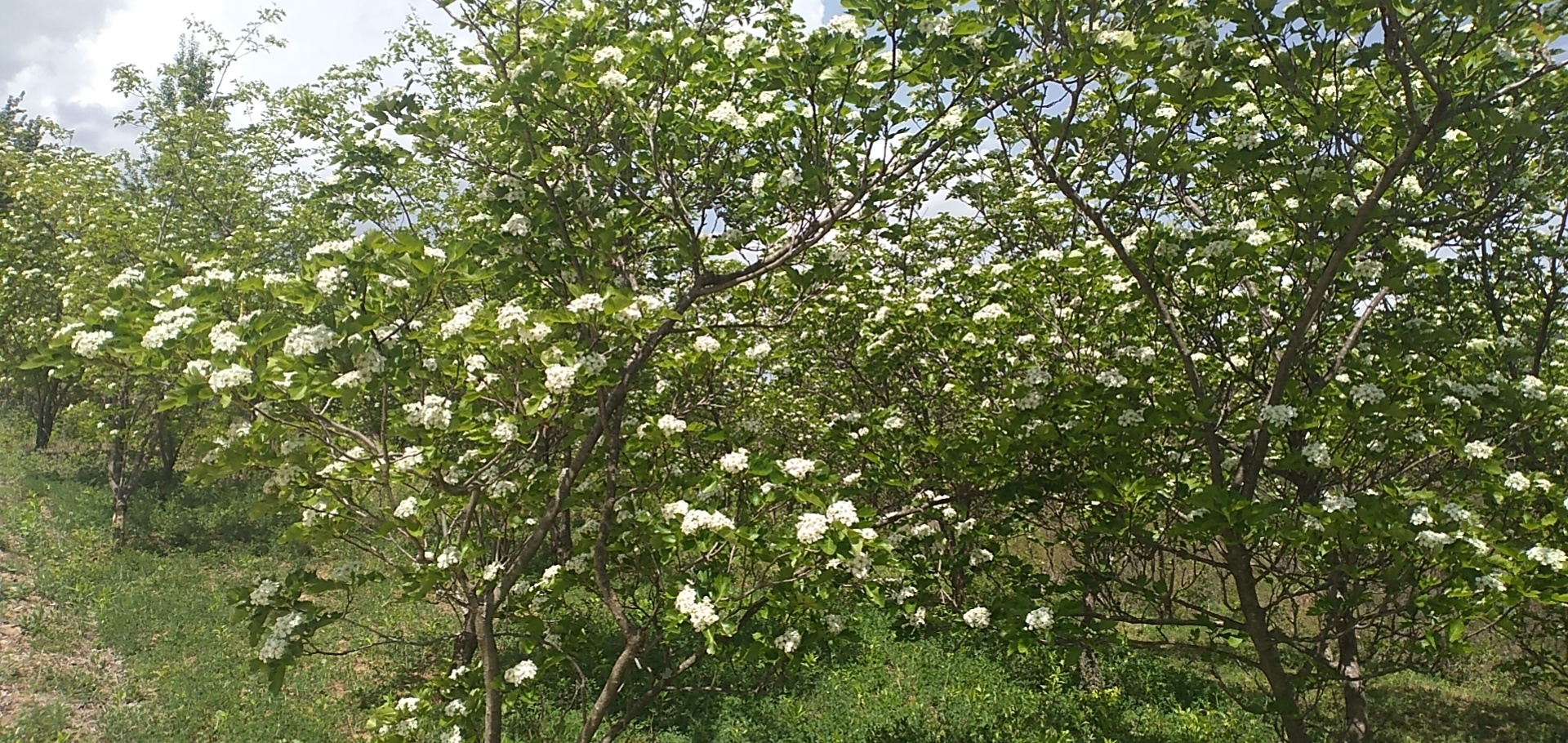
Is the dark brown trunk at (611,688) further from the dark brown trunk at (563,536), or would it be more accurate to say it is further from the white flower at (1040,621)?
the white flower at (1040,621)

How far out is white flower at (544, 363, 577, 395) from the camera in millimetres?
2778

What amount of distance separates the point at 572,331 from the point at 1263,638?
3.72 metres

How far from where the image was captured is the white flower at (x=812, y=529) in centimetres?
310

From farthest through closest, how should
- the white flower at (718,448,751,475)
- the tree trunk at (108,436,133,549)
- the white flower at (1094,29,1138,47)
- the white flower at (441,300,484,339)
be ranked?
the tree trunk at (108,436,133,549) < the white flower at (718,448,751,475) < the white flower at (1094,29,1138,47) < the white flower at (441,300,484,339)

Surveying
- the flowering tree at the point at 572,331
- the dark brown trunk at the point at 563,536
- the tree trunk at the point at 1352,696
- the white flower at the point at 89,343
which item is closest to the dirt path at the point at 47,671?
the dark brown trunk at the point at 563,536

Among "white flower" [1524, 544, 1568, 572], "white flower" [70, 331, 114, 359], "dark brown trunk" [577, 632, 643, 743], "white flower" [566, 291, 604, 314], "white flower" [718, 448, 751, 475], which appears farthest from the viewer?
"dark brown trunk" [577, 632, 643, 743]

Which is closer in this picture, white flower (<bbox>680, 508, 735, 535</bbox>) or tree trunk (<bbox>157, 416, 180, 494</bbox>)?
white flower (<bbox>680, 508, 735, 535</bbox>)

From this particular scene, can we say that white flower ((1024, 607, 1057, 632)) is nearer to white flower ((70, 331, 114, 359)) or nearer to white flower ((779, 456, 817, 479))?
white flower ((779, 456, 817, 479))

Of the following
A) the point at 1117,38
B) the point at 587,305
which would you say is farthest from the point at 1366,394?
the point at 587,305

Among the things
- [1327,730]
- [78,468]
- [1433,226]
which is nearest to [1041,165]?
[1433,226]

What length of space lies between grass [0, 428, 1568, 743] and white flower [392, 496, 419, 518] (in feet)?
6.86

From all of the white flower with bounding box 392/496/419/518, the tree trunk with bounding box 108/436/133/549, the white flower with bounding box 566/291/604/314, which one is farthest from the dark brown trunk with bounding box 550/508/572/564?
the tree trunk with bounding box 108/436/133/549

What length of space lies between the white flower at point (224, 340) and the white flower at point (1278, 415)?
12.7ft

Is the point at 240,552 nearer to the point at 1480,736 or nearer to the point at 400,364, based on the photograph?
the point at 400,364
